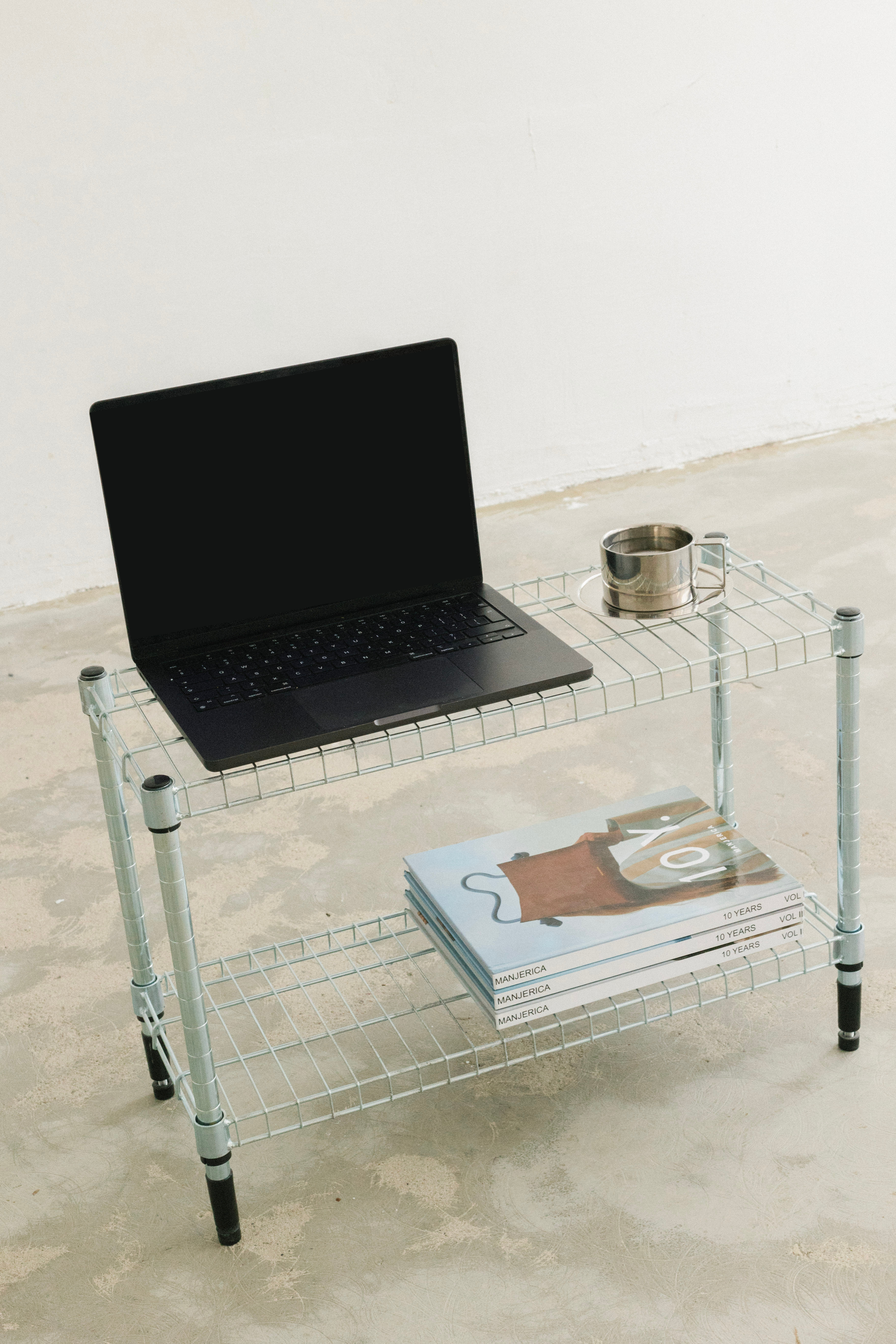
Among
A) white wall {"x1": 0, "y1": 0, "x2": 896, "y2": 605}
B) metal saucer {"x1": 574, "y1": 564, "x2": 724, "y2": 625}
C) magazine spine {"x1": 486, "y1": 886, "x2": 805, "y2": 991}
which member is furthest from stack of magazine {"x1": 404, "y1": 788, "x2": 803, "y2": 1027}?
white wall {"x1": 0, "y1": 0, "x2": 896, "y2": 605}

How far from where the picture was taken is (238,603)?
1.62 m

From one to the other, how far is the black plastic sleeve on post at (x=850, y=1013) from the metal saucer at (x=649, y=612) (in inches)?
20.2

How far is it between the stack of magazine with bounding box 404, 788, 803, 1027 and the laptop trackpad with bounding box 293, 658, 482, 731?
0.32 metres

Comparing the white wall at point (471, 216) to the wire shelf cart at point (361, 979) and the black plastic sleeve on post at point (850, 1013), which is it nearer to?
the wire shelf cart at point (361, 979)

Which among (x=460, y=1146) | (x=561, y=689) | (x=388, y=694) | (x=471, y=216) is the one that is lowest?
(x=460, y=1146)

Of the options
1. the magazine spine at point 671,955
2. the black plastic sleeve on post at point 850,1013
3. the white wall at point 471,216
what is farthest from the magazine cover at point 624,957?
the white wall at point 471,216

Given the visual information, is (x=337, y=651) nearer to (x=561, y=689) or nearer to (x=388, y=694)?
(x=388, y=694)

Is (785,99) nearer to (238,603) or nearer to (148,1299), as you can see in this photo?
(238,603)

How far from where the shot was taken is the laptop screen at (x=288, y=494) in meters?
1.55

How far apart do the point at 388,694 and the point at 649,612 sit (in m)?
0.33

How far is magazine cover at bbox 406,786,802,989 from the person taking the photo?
1.58 m

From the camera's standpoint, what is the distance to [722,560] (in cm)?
172

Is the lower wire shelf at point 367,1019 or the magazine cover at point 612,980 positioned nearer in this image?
the magazine cover at point 612,980

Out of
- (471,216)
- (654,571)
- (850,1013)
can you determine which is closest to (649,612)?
(654,571)
